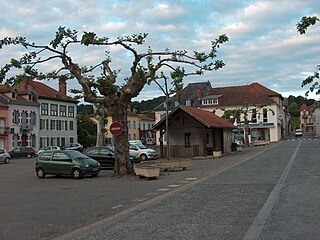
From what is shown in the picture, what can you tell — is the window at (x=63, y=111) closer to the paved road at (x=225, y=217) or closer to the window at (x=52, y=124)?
the window at (x=52, y=124)

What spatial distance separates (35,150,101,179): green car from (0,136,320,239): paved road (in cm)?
329

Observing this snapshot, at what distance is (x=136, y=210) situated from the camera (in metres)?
11.1

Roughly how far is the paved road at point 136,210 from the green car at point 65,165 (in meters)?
3.29

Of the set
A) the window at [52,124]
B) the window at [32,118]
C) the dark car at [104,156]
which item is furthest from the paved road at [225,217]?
the window at [52,124]

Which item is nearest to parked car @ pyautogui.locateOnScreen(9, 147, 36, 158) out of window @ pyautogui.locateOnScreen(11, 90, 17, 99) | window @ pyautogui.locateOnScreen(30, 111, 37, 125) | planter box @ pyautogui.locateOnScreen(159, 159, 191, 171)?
window @ pyautogui.locateOnScreen(30, 111, 37, 125)

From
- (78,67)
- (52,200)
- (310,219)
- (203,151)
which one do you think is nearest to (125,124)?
(78,67)

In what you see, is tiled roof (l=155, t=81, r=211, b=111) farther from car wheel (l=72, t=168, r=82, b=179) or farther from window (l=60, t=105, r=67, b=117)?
car wheel (l=72, t=168, r=82, b=179)

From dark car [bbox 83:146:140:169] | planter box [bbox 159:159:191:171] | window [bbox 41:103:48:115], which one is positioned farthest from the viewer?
window [bbox 41:103:48:115]

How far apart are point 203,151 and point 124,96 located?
1884cm

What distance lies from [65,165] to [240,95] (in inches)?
2595

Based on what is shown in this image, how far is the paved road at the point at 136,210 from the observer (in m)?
8.45

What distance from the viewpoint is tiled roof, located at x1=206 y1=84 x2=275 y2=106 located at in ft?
262

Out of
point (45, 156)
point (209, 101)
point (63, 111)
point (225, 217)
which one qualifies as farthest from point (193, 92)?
point (225, 217)

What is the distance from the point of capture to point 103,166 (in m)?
27.2
